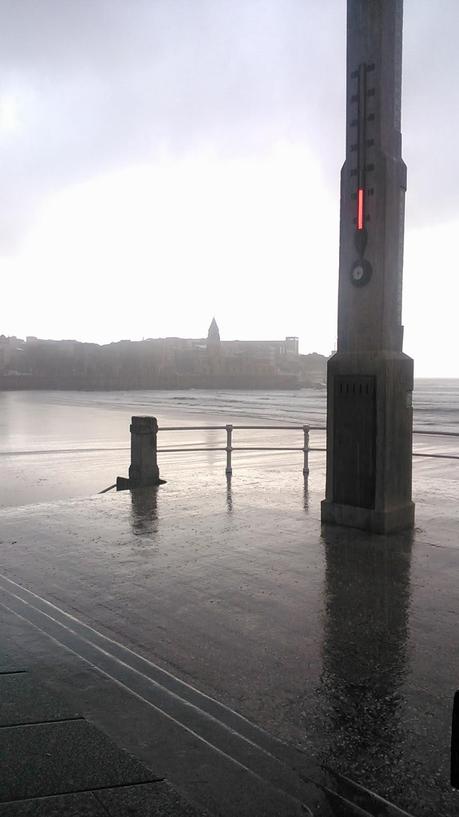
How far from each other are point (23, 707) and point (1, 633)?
1.19 metres

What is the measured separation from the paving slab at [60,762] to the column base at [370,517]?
4885 millimetres

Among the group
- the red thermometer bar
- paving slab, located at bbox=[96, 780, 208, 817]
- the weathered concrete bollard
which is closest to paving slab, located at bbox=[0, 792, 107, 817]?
paving slab, located at bbox=[96, 780, 208, 817]

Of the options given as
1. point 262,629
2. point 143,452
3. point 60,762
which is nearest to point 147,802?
point 60,762

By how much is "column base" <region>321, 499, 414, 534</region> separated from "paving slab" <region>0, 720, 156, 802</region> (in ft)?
16.0

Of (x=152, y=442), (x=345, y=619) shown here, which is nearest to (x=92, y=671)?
(x=345, y=619)

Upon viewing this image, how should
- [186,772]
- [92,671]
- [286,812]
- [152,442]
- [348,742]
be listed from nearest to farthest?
[286,812], [186,772], [348,742], [92,671], [152,442]

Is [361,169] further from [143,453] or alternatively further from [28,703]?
[28,703]

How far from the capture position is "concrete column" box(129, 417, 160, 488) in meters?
10.8

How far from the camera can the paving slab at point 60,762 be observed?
9.10 feet

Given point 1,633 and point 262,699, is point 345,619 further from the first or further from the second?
point 1,633

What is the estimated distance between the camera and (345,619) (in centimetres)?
478

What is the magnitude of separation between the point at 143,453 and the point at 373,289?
17.9ft

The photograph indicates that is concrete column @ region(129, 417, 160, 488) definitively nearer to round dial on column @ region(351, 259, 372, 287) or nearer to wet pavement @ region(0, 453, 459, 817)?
wet pavement @ region(0, 453, 459, 817)

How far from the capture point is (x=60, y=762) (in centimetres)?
294
